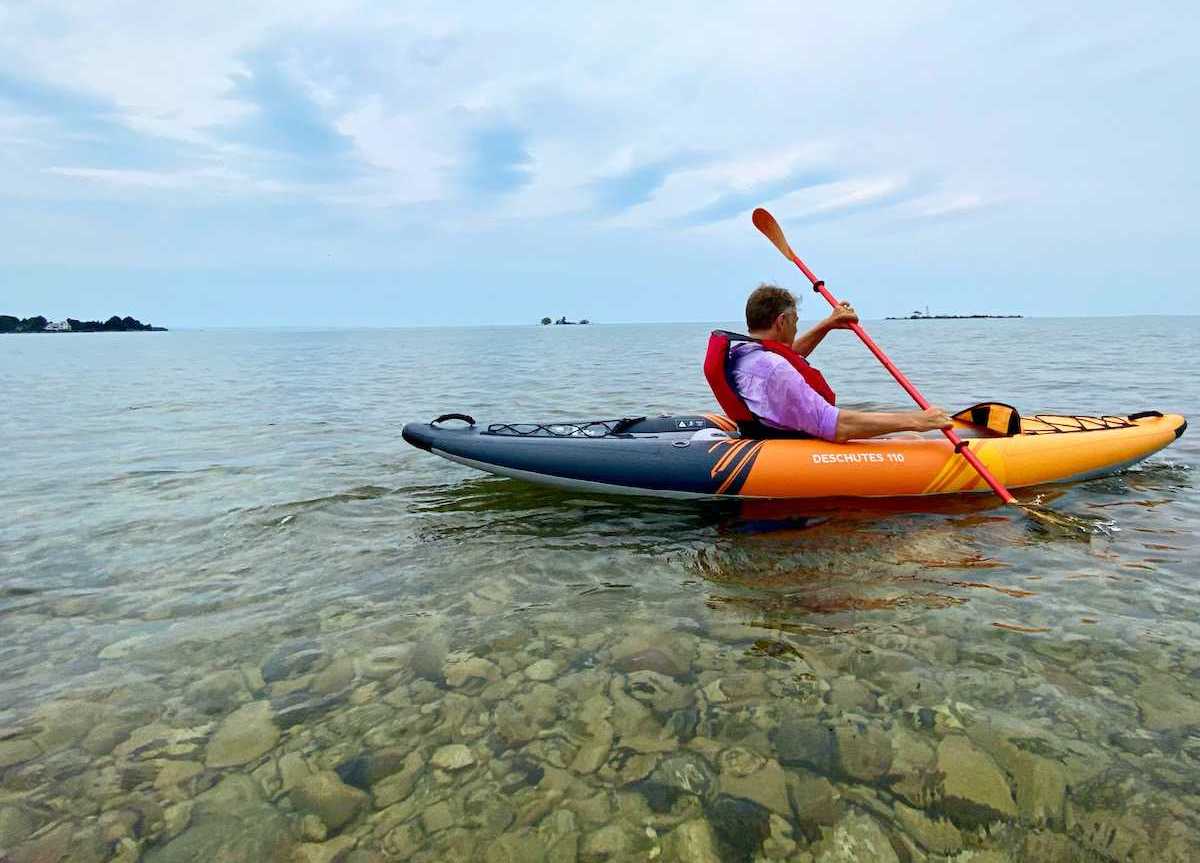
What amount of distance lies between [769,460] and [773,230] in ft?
13.7

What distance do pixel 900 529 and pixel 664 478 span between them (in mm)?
2315

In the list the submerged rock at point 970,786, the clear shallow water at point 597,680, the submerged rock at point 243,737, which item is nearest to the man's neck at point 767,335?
the clear shallow water at point 597,680

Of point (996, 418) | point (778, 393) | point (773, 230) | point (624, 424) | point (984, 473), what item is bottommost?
point (984, 473)

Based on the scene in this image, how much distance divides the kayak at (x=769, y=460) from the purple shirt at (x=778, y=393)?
8.6 inches

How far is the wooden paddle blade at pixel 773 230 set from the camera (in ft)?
31.4

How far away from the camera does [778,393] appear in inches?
275

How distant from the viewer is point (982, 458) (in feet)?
24.0

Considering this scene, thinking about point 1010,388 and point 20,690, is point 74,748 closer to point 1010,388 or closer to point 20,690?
point 20,690

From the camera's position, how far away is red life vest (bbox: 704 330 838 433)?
7.00 meters

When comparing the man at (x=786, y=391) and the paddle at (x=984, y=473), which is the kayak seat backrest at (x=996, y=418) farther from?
the man at (x=786, y=391)

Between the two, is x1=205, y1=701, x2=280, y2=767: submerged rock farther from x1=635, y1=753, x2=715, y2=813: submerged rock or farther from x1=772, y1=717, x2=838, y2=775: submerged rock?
x1=772, y1=717, x2=838, y2=775: submerged rock

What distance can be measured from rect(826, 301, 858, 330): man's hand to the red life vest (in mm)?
749

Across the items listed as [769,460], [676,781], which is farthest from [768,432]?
[676,781]

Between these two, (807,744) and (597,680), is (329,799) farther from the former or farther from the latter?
(807,744)
